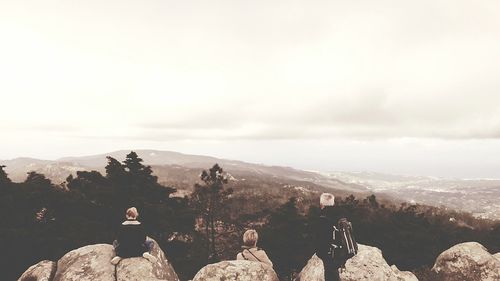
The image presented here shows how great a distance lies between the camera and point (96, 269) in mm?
10477

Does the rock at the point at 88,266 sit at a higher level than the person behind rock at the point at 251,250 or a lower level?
lower

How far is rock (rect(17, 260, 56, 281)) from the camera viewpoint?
10.5 m

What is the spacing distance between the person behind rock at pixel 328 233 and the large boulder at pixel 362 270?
2.14 m

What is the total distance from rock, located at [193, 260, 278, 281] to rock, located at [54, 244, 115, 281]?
107 inches

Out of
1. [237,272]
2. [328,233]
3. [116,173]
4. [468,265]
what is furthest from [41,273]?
[468,265]

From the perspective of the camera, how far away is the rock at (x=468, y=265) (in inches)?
540

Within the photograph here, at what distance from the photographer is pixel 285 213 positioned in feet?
68.2

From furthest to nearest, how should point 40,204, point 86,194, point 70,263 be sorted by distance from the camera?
point 86,194 → point 40,204 → point 70,263

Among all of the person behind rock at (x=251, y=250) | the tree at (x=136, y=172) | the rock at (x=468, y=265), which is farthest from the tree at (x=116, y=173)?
the rock at (x=468, y=265)

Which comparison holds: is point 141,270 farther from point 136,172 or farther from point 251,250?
point 136,172

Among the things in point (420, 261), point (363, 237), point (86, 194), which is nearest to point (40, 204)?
point (86, 194)

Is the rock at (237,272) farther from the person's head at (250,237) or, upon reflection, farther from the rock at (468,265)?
the rock at (468,265)

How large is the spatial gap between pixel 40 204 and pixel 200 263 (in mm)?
8744

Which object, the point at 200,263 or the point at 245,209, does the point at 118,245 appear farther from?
the point at 245,209
